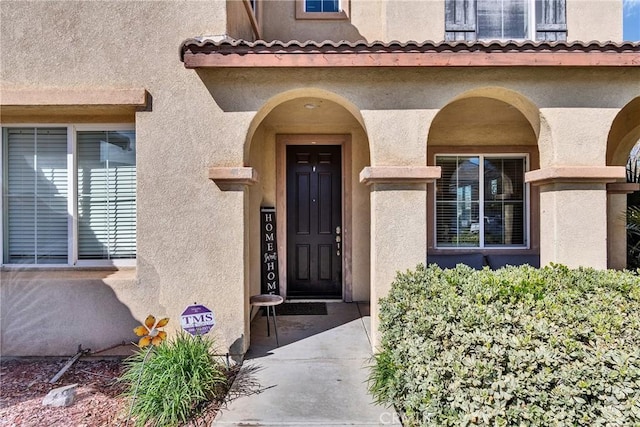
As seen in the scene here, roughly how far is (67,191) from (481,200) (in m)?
7.39

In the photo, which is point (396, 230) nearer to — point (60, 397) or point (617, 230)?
point (60, 397)

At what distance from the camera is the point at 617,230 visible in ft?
22.5

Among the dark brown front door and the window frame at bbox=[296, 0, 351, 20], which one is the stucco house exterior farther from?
the dark brown front door

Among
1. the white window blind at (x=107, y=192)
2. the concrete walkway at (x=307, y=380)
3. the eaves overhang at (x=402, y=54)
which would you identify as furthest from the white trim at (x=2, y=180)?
the concrete walkway at (x=307, y=380)

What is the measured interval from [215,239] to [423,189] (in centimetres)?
280

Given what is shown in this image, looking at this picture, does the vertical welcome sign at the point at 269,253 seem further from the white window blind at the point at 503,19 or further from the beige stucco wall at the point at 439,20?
the white window blind at the point at 503,19

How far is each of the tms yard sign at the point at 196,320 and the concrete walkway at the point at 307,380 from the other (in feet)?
2.49

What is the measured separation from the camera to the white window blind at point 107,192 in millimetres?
4988

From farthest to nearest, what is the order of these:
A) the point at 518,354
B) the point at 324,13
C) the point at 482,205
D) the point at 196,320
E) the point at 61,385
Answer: the point at 482,205, the point at 324,13, the point at 61,385, the point at 196,320, the point at 518,354

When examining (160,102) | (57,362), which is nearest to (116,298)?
(57,362)

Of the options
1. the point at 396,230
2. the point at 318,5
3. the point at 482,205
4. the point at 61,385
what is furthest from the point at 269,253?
the point at 318,5

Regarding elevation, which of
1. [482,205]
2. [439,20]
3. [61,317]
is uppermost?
[439,20]

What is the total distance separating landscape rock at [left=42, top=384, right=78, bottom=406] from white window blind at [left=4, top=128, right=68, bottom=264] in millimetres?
1891

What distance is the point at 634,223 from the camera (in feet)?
22.6
